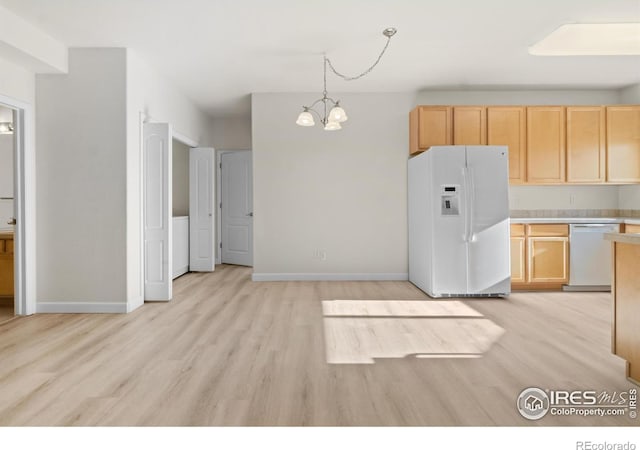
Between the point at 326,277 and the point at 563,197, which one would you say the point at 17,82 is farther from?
the point at 563,197

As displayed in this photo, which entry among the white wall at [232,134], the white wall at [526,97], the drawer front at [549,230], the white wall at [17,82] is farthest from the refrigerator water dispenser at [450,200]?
the white wall at [17,82]

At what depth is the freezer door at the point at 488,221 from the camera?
203 inches

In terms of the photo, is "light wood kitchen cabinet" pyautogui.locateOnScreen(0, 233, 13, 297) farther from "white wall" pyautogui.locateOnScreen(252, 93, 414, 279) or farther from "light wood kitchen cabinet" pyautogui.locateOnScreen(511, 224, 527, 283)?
"light wood kitchen cabinet" pyautogui.locateOnScreen(511, 224, 527, 283)

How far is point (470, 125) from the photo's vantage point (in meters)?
5.77

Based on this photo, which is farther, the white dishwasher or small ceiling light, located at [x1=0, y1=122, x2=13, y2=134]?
small ceiling light, located at [x1=0, y1=122, x2=13, y2=134]

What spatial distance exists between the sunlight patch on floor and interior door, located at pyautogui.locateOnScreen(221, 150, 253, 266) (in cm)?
369

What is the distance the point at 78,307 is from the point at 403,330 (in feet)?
10.9

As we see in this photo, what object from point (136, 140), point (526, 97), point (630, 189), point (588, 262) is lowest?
point (588, 262)

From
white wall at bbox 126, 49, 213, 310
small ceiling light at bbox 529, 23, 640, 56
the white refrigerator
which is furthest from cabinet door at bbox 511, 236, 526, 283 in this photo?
white wall at bbox 126, 49, 213, 310

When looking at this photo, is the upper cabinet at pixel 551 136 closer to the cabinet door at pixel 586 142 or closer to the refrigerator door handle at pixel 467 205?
the cabinet door at pixel 586 142

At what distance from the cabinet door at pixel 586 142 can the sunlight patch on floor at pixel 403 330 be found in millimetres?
2683

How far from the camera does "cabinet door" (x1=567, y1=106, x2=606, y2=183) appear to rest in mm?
5789

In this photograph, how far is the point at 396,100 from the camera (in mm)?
6375

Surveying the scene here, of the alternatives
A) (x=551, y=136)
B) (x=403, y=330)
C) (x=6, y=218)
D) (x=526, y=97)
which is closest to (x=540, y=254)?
(x=551, y=136)
